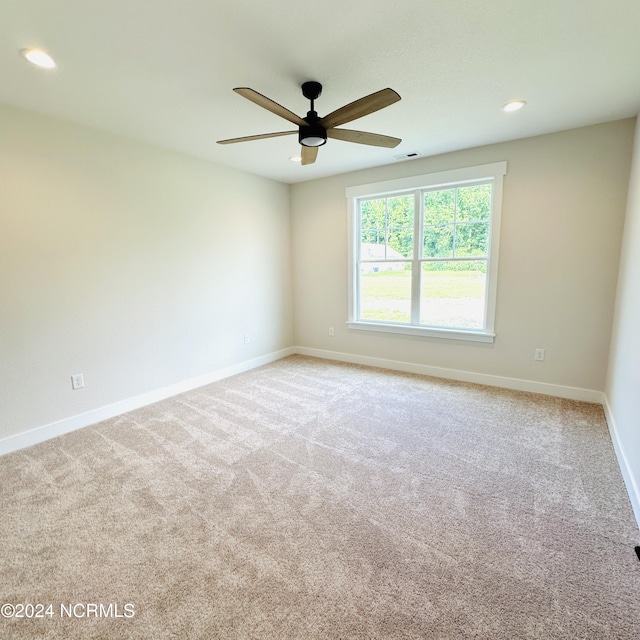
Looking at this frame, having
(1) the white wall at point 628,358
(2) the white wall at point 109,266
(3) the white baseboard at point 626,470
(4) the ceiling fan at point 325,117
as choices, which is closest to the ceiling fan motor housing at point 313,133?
(4) the ceiling fan at point 325,117

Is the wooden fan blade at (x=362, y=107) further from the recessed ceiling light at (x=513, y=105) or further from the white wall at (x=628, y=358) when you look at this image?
the white wall at (x=628, y=358)

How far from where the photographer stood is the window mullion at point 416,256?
398cm

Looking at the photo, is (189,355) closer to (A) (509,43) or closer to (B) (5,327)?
(B) (5,327)

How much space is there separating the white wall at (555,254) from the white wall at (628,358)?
0.52 ft

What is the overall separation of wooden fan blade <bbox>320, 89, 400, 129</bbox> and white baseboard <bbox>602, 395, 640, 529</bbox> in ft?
8.28

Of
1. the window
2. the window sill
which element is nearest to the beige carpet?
the window sill

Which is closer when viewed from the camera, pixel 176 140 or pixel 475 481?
pixel 475 481

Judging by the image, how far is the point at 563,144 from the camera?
3078mm

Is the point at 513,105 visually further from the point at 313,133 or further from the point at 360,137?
the point at 313,133

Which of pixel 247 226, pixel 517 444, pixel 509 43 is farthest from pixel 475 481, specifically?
pixel 247 226

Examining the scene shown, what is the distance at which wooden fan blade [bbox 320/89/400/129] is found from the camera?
1.71 metres

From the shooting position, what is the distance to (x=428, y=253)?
4008 millimetres

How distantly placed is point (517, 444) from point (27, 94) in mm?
4357

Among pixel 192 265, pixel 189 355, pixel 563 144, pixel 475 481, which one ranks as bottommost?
pixel 475 481
